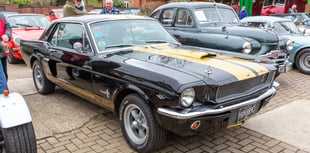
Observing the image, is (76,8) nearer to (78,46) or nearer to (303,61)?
(78,46)

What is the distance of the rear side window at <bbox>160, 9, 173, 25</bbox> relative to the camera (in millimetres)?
7181

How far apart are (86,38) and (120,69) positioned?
3.25ft

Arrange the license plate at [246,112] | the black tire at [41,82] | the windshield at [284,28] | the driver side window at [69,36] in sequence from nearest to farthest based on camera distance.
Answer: the license plate at [246,112], the driver side window at [69,36], the black tire at [41,82], the windshield at [284,28]

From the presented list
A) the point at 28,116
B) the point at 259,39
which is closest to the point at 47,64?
the point at 28,116

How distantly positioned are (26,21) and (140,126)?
7.25m

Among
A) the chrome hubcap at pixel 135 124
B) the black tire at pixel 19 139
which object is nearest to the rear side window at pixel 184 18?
the chrome hubcap at pixel 135 124

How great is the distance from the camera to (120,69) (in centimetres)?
338

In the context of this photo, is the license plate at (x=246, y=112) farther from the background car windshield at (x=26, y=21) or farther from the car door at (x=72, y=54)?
the background car windshield at (x=26, y=21)

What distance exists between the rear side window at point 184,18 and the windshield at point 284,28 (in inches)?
109

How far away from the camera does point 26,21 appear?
29.3 ft

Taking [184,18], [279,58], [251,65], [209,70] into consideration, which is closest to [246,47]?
[279,58]

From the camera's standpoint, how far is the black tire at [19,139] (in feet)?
8.22

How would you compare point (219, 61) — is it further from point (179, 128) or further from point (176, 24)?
point (176, 24)

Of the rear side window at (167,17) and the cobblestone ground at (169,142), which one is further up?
the rear side window at (167,17)
